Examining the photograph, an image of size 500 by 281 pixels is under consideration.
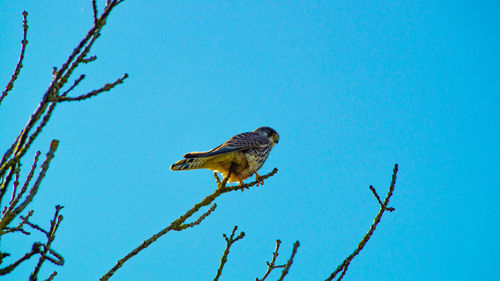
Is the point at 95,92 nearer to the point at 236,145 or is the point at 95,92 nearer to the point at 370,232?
the point at 370,232

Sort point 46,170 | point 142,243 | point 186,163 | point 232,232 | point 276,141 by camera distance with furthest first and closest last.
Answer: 1. point 276,141
2. point 186,163
3. point 232,232
4. point 142,243
5. point 46,170

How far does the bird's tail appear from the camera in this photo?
136 inches

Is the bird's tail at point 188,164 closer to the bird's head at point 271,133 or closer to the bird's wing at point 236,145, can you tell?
the bird's wing at point 236,145

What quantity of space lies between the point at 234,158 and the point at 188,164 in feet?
2.71

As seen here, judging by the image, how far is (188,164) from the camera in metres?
3.60

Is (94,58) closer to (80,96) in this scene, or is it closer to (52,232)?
(80,96)

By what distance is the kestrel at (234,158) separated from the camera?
3.67m

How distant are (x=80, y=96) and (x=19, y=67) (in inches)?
19.6

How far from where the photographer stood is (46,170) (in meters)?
Answer: 1.14

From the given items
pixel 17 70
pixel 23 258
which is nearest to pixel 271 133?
pixel 17 70

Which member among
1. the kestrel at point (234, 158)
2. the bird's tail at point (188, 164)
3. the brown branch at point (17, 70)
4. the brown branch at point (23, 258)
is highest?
the kestrel at point (234, 158)

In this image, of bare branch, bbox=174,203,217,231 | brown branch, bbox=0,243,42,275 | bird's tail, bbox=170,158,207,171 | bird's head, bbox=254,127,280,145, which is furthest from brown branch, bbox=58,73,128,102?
bird's head, bbox=254,127,280,145

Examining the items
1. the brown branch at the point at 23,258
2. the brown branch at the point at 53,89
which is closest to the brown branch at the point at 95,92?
the brown branch at the point at 53,89

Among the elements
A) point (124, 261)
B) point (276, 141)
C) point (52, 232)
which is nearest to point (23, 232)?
point (52, 232)
